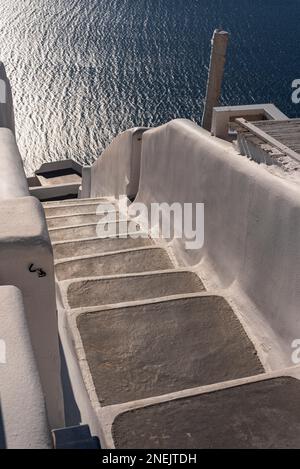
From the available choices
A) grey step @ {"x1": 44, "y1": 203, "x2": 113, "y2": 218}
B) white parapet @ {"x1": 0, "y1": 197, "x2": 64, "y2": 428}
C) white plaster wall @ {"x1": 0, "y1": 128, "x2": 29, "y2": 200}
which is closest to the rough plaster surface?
white parapet @ {"x1": 0, "y1": 197, "x2": 64, "y2": 428}

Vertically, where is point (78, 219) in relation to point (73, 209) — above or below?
above

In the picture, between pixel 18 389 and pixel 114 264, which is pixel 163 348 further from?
pixel 114 264

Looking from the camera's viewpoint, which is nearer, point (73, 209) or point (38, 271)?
point (38, 271)

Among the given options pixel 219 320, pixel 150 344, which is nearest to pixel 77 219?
pixel 219 320

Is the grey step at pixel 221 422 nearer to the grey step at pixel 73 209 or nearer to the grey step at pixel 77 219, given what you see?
the grey step at pixel 77 219

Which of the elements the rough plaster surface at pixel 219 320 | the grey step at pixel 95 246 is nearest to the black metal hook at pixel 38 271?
the rough plaster surface at pixel 219 320

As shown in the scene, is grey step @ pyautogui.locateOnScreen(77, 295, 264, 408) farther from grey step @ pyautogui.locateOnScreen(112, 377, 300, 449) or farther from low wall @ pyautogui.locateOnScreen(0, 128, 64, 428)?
grey step @ pyautogui.locateOnScreen(112, 377, 300, 449)

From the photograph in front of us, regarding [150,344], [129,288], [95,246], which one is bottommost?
[95,246]

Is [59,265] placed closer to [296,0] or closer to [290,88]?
[290,88]

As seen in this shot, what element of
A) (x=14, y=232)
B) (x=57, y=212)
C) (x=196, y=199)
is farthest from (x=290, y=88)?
(x=14, y=232)
